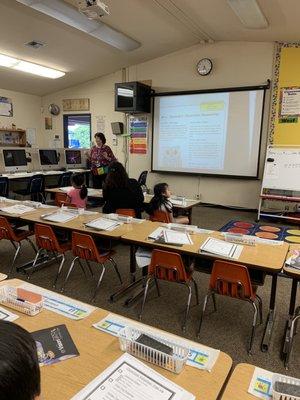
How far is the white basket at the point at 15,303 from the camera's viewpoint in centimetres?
139

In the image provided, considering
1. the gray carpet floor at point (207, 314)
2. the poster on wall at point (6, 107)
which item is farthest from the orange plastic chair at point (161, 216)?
the poster on wall at point (6, 107)

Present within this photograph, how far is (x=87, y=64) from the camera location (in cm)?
707

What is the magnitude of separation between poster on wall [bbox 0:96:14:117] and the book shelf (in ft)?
1.28

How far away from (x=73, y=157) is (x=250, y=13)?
493 centimetres

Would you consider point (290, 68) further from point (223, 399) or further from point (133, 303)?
point (223, 399)

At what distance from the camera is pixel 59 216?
129 inches

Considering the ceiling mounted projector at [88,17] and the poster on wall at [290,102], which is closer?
the ceiling mounted projector at [88,17]

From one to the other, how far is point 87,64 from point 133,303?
5.92 metres

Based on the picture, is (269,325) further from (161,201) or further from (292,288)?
(161,201)

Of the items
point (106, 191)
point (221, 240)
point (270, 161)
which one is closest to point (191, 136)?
point (270, 161)

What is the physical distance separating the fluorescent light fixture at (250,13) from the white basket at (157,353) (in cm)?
434

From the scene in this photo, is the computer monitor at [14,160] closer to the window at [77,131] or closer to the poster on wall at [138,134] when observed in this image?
the window at [77,131]

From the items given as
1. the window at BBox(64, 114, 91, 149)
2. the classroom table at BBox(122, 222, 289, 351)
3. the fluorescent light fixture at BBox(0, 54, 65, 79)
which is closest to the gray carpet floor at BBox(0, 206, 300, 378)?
the classroom table at BBox(122, 222, 289, 351)

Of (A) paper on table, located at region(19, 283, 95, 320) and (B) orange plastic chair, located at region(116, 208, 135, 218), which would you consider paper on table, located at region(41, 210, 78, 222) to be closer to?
(B) orange plastic chair, located at region(116, 208, 135, 218)
